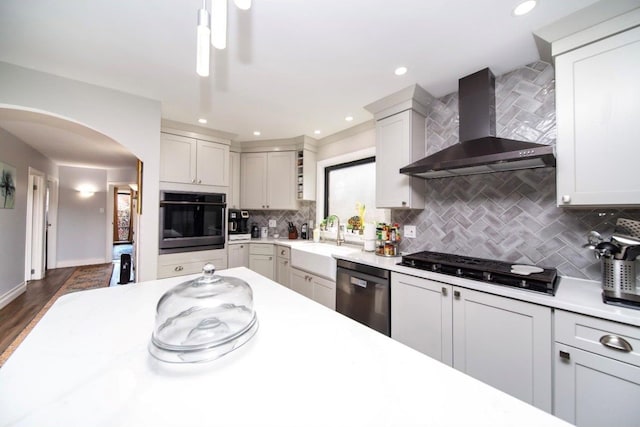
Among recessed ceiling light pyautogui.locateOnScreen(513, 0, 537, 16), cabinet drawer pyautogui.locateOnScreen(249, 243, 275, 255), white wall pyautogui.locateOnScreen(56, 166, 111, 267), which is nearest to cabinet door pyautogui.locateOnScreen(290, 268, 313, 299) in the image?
cabinet drawer pyautogui.locateOnScreen(249, 243, 275, 255)

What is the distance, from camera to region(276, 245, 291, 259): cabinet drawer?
3293 mm

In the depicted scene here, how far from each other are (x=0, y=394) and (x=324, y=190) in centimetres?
340

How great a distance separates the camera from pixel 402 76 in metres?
2.04

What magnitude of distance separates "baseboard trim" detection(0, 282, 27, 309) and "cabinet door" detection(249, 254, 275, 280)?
339cm

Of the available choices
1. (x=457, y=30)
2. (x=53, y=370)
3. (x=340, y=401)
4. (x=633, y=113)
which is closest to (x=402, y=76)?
(x=457, y=30)

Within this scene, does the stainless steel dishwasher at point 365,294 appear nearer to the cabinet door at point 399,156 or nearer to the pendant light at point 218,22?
the cabinet door at point 399,156

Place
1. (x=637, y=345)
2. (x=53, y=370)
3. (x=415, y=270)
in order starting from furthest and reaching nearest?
(x=415, y=270) → (x=637, y=345) → (x=53, y=370)

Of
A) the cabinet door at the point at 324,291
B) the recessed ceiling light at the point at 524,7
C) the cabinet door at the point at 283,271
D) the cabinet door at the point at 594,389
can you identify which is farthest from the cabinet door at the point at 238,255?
the recessed ceiling light at the point at 524,7

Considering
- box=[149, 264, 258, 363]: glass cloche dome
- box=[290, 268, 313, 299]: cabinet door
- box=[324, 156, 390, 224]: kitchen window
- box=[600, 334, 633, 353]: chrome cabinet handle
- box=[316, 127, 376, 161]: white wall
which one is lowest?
box=[290, 268, 313, 299]: cabinet door

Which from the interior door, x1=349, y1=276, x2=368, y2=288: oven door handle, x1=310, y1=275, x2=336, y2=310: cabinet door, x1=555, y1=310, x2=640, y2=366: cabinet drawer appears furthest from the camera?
the interior door

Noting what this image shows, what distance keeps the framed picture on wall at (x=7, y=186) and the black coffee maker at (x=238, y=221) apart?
2971mm

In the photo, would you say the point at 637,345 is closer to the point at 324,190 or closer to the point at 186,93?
the point at 324,190

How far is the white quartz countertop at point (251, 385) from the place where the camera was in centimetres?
51

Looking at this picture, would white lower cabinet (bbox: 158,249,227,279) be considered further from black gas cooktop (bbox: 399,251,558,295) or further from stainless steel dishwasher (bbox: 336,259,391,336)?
black gas cooktop (bbox: 399,251,558,295)
